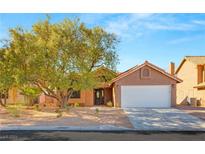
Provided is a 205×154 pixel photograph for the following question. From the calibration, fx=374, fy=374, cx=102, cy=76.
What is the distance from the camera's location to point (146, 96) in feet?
97.1

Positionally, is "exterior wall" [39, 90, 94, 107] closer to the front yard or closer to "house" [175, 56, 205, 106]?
"house" [175, 56, 205, 106]

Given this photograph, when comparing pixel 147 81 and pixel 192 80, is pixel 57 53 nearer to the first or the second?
pixel 147 81

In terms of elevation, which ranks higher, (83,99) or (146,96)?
(146,96)

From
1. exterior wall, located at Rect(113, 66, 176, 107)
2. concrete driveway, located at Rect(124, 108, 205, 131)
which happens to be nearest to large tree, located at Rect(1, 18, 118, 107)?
concrete driveway, located at Rect(124, 108, 205, 131)

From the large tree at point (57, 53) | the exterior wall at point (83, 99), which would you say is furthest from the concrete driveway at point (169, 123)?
the exterior wall at point (83, 99)

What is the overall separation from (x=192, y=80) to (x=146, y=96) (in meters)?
7.37

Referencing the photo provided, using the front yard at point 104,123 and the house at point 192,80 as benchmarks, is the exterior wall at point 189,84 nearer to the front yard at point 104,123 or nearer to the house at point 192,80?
the house at point 192,80

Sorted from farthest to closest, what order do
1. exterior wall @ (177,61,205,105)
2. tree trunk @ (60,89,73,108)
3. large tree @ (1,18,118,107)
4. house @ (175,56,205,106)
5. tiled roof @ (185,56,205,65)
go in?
tiled roof @ (185,56,205,65) → exterior wall @ (177,61,205,105) → house @ (175,56,205,106) → tree trunk @ (60,89,73,108) → large tree @ (1,18,118,107)

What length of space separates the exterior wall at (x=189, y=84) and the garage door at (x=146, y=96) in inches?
156

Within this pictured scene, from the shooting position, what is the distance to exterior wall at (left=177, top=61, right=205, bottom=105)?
3341 centimetres

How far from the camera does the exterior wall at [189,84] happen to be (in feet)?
110

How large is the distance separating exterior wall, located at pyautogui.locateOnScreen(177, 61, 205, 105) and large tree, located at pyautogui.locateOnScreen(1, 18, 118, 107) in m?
12.8

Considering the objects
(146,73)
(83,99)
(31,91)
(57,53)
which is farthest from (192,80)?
(57,53)
